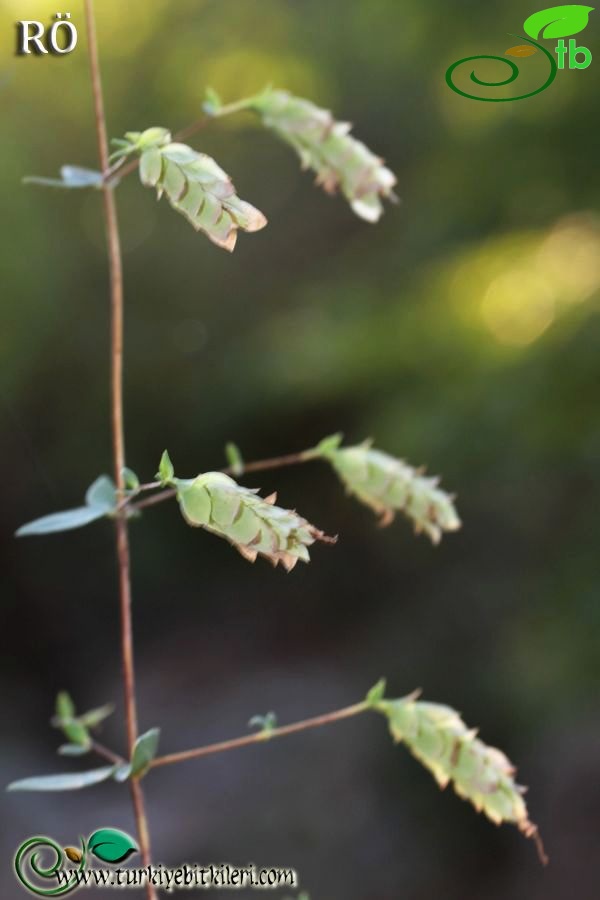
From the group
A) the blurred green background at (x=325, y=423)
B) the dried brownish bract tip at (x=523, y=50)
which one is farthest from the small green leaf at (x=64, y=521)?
the dried brownish bract tip at (x=523, y=50)

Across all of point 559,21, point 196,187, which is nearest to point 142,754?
point 196,187

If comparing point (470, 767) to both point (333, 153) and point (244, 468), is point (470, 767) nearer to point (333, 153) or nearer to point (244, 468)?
point (244, 468)

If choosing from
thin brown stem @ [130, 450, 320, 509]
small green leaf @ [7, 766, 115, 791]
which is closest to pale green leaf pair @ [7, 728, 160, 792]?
small green leaf @ [7, 766, 115, 791]

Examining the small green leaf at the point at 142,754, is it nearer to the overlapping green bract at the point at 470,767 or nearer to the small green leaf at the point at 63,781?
the small green leaf at the point at 63,781

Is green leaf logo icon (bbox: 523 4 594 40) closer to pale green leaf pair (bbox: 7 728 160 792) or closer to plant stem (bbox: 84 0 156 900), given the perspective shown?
plant stem (bbox: 84 0 156 900)

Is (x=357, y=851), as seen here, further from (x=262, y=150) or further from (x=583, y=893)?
(x=262, y=150)
